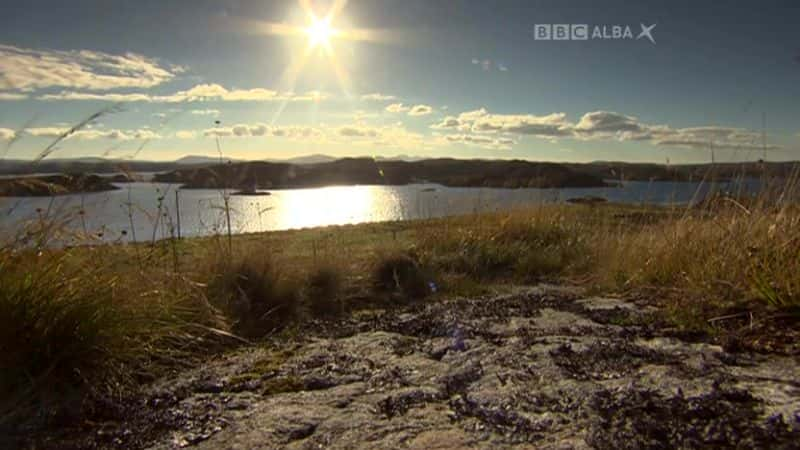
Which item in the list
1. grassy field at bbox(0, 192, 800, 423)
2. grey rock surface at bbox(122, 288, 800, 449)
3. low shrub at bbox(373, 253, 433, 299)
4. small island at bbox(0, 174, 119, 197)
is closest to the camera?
grey rock surface at bbox(122, 288, 800, 449)

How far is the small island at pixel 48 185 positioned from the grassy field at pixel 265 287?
1.32 ft

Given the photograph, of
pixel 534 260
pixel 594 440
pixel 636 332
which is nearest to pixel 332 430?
pixel 594 440

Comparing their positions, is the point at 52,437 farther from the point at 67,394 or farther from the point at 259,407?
the point at 259,407

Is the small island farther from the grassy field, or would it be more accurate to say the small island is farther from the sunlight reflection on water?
the grassy field

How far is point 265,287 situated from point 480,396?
2.39 m

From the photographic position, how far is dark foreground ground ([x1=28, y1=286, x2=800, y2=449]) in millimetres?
1576

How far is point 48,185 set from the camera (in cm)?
303

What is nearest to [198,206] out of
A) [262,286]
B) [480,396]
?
[262,286]

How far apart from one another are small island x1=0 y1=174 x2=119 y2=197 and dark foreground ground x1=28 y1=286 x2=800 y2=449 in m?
1.63

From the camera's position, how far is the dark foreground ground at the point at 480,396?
1.58m

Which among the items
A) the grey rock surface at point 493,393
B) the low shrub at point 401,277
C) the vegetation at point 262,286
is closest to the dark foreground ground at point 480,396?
the grey rock surface at point 493,393

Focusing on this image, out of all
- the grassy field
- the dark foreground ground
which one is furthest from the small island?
the dark foreground ground

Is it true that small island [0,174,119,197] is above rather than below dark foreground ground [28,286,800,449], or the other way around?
above

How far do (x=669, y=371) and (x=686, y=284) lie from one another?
1745 mm
